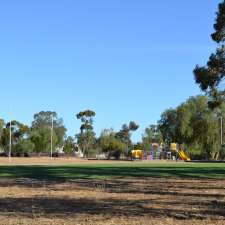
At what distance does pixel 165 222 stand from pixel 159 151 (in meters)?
106

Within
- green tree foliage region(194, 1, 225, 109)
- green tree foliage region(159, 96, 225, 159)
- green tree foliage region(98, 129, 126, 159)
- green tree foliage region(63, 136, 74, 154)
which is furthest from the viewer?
green tree foliage region(63, 136, 74, 154)

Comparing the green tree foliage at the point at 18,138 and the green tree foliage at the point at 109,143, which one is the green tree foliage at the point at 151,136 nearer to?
the green tree foliage at the point at 109,143

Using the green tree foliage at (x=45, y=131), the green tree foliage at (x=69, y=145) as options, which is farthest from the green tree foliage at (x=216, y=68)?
the green tree foliage at (x=69, y=145)

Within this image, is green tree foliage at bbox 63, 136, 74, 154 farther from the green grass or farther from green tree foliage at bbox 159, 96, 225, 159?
the green grass

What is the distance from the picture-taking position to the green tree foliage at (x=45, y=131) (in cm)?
13838

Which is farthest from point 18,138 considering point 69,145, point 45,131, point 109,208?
point 109,208

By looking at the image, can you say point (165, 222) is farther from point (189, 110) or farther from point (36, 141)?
point (36, 141)

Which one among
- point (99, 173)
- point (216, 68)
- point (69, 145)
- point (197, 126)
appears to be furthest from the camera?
point (69, 145)

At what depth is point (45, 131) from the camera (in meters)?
143

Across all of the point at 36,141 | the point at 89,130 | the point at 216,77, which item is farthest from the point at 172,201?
the point at 89,130

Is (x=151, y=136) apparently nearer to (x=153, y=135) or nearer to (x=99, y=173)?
(x=153, y=135)

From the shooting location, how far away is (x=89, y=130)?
151m

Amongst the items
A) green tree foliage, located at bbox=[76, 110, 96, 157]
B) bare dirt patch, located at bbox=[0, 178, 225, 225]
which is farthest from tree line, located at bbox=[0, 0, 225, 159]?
bare dirt patch, located at bbox=[0, 178, 225, 225]

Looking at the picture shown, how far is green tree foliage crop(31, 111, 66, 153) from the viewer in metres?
138
